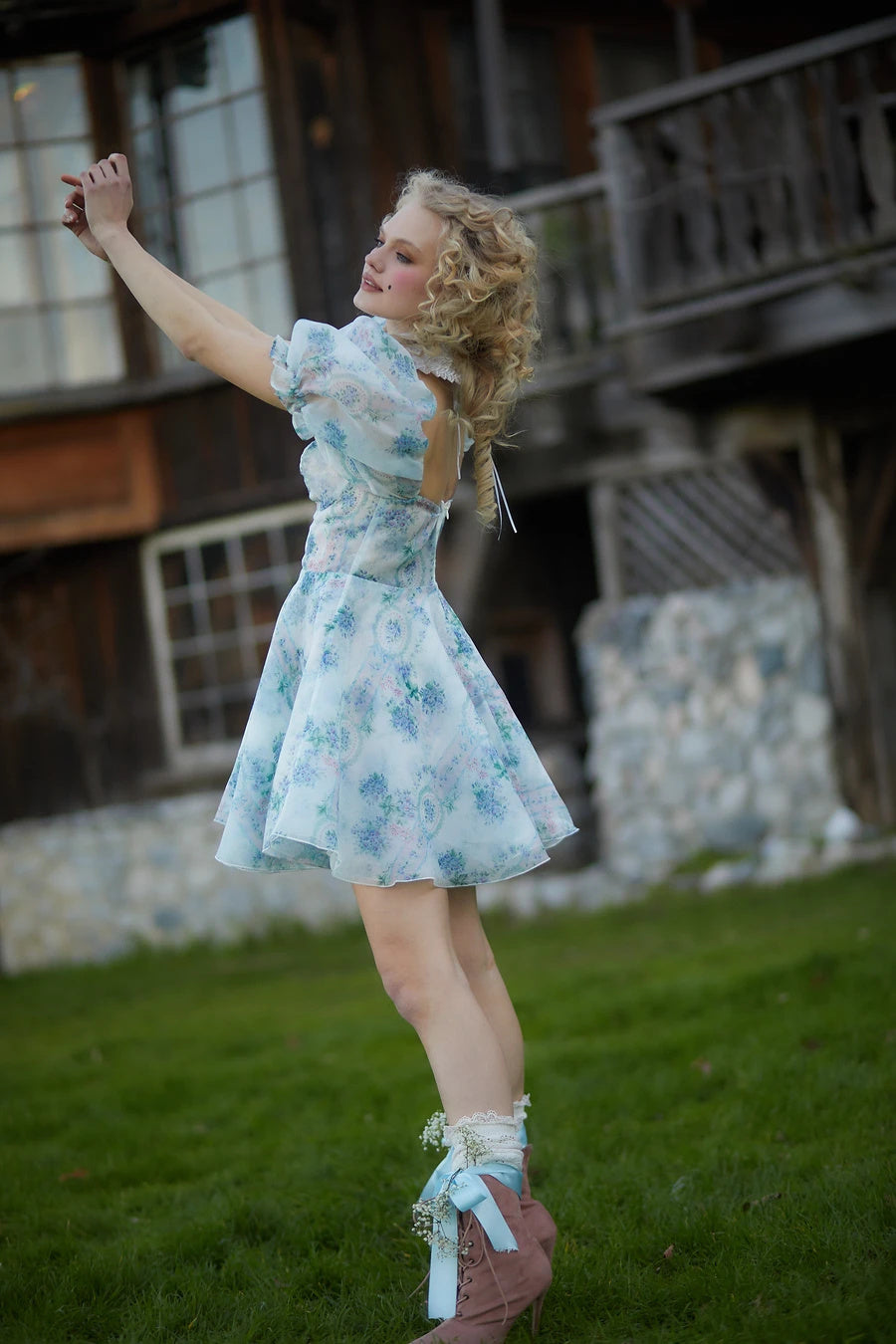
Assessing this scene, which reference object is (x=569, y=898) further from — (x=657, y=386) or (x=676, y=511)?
(x=657, y=386)

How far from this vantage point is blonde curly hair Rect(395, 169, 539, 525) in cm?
252

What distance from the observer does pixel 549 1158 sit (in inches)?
138

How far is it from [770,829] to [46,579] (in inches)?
196

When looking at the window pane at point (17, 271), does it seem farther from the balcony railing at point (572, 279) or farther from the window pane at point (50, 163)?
the balcony railing at point (572, 279)

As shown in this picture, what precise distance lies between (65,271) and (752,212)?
4.58 metres

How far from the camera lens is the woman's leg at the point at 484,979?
8.68 ft

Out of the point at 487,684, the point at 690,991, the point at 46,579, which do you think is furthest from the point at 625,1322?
the point at 46,579

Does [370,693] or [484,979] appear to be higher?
[370,693]

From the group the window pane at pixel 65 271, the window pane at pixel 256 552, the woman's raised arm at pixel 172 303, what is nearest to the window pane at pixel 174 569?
the window pane at pixel 256 552

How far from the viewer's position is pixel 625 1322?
8.14 ft

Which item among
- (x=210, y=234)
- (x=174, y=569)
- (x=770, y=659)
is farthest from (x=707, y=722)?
(x=210, y=234)

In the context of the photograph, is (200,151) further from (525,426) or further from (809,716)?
(809,716)

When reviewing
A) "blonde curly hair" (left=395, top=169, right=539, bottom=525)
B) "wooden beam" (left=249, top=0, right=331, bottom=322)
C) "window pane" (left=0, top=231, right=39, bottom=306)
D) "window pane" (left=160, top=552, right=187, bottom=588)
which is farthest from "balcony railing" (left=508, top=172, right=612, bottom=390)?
"blonde curly hair" (left=395, top=169, right=539, bottom=525)

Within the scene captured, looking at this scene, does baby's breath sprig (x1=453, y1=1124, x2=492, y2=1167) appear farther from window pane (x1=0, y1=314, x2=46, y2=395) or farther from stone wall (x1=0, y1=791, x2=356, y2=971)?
window pane (x1=0, y1=314, x2=46, y2=395)
